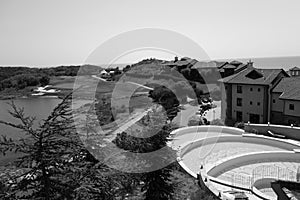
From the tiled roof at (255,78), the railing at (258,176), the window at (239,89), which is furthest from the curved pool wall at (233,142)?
the tiled roof at (255,78)

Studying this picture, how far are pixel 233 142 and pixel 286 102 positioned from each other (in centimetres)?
486

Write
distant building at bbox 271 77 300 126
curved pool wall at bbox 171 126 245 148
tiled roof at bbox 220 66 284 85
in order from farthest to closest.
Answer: tiled roof at bbox 220 66 284 85
distant building at bbox 271 77 300 126
curved pool wall at bbox 171 126 245 148

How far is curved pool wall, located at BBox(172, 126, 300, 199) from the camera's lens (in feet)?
→ 30.0

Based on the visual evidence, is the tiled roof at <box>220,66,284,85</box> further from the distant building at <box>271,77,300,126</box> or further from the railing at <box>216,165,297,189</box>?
the railing at <box>216,165,297,189</box>

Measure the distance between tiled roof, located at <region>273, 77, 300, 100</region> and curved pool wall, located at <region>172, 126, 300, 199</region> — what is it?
144 inches

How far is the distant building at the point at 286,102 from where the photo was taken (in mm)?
15086

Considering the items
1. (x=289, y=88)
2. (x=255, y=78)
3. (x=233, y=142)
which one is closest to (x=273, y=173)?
(x=233, y=142)

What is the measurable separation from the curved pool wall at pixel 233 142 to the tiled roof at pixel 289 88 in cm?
365

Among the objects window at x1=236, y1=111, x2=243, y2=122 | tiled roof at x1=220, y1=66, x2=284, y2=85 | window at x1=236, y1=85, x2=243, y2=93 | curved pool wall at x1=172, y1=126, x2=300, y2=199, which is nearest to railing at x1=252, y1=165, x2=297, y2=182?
curved pool wall at x1=172, y1=126, x2=300, y2=199

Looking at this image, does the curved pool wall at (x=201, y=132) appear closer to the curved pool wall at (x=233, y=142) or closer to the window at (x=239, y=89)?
the curved pool wall at (x=233, y=142)

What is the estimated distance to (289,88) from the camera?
15852 mm

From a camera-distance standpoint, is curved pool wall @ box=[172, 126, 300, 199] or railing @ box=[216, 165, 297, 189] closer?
railing @ box=[216, 165, 297, 189]

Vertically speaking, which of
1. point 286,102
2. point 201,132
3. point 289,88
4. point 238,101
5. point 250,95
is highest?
point 289,88

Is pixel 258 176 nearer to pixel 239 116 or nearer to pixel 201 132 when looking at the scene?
pixel 201 132
